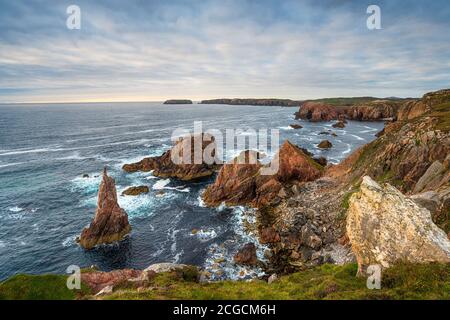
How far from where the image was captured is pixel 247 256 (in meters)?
37.3

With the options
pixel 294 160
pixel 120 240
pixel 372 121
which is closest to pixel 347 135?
pixel 372 121

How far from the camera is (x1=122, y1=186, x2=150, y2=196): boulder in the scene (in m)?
63.5

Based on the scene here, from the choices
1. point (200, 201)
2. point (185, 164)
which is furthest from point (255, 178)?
point (185, 164)

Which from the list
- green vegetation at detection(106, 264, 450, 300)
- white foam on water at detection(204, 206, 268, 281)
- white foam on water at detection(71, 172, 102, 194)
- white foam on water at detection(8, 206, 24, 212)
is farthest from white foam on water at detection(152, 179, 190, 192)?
green vegetation at detection(106, 264, 450, 300)

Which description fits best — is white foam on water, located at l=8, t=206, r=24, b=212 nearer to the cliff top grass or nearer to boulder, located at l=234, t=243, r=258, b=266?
the cliff top grass

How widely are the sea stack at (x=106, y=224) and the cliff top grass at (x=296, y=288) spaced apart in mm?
19070

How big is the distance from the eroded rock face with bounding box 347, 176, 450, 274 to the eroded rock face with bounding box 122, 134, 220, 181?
57489mm

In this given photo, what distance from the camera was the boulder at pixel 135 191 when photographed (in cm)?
6347

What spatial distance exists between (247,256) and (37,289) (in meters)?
22.8

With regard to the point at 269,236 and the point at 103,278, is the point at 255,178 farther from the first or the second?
the point at 103,278

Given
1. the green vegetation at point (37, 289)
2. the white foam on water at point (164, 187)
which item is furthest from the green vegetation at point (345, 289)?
the white foam on water at point (164, 187)

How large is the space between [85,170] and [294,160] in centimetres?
5839

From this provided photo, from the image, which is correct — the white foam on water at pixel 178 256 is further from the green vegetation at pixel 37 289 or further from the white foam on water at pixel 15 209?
the white foam on water at pixel 15 209
